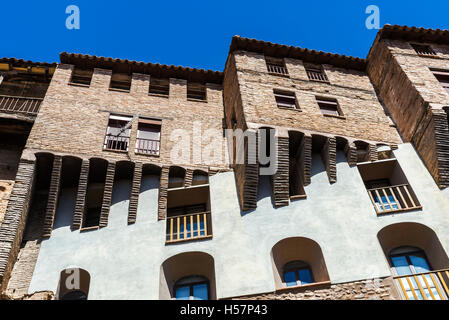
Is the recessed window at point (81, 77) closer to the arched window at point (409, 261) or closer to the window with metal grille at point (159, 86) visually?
the window with metal grille at point (159, 86)

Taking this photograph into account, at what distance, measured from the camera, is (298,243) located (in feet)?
38.5

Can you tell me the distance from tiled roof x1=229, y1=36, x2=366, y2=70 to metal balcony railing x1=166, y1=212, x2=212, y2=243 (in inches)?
296

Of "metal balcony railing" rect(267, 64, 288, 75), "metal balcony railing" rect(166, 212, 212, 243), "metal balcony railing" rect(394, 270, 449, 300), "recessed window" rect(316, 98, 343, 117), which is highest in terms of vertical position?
"metal balcony railing" rect(267, 64, 288, 75)

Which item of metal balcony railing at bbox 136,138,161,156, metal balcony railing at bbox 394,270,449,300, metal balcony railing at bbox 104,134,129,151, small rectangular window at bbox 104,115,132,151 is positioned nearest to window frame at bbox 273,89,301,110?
metal balcony railing at bbox 136,138,161,156

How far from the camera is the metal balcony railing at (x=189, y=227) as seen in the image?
1207cm

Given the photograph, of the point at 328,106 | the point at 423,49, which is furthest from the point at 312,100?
the point at 423,49

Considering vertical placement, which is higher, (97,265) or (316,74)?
(316,74)

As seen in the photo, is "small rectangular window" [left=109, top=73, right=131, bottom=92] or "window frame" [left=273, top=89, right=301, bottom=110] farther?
"small rectangular window" [left=109, top=73, right=131, bottom=92]

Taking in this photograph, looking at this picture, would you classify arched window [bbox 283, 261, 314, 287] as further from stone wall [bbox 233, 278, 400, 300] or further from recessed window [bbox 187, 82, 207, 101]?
recessed window [bbox 187, 82, 207, 101]

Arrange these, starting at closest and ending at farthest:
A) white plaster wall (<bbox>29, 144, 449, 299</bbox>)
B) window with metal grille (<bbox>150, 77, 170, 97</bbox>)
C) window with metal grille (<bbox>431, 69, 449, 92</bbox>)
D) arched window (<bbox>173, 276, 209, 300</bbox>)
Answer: white plaster wall (<bbox>29, 144, 449, 299</bbox>), arched window (<bbox>173, 276, 209, 300</bbox>), window with metal grille (<bbox>431, 69, 449, 92</bbox>), window with metal grille (<bbox>150, 77, 170, 97</bbox>)

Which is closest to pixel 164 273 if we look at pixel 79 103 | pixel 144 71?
pixel 79 103

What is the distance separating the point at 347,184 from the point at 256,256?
3.77 m

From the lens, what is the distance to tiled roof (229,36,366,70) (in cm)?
1725
